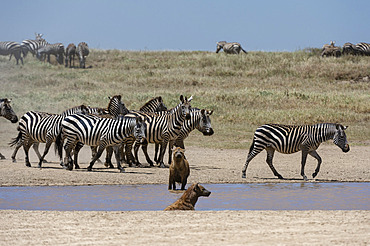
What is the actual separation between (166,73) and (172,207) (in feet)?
97.9

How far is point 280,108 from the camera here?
89.0 ft

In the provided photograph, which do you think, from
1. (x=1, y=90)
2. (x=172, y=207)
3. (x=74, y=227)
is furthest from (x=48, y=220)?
(x=1, y=90)

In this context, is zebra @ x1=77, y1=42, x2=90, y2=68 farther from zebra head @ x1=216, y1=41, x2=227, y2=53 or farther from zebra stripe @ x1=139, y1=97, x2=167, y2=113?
zebra stripe @ x1=139, y1=97, x2=167, y2=113

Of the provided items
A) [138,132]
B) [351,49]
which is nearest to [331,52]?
[351,49]

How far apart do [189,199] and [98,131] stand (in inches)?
218

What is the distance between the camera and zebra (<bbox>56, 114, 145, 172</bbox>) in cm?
1380

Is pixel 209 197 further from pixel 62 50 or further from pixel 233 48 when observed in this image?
pixel 233 48

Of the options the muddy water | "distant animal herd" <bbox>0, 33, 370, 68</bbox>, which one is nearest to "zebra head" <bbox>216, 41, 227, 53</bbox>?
"distant animal herd" <bbox>0, 33, 370, 68</bbox>

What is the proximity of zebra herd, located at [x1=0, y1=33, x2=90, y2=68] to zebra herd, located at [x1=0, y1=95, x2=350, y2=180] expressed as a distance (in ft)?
86.2

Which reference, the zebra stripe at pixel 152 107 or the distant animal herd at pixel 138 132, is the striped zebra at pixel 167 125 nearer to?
the distant animal herd at pixel 138 132

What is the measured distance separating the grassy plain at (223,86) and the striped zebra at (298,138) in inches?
258

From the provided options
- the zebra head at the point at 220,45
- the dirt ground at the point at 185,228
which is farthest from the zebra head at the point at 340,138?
the zebra head at the point at 220,45

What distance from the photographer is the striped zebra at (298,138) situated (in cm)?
1295

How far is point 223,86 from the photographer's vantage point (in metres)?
34.1
